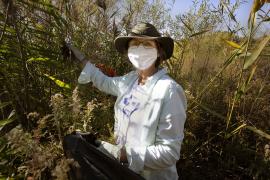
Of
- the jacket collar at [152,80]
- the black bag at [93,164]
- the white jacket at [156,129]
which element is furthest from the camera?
the jacket collar at [152,80]

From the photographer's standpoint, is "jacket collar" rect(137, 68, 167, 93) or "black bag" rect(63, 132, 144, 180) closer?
"black bag" rect(63, 132, 144, 180)

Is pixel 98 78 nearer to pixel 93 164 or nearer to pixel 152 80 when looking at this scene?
pixel 152 80

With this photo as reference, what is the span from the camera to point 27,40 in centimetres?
276

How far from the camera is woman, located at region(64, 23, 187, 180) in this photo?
2.09 metres

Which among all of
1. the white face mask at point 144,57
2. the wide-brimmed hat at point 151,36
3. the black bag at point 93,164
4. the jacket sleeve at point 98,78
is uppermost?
the wide-brimmed hat at point 151,36

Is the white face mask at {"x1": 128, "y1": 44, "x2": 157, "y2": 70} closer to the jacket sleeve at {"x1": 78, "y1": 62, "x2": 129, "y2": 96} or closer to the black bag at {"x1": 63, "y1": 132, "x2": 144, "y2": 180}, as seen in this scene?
the jacket sleeve at {"x1": 78, "y1": 62, "x2": 129, "y2": 96}

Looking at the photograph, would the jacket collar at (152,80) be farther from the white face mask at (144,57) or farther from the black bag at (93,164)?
the black bag at (93,164)

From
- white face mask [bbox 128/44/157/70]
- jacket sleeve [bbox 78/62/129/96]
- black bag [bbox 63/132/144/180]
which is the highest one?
white face mask [bbox 128/44/157/70]

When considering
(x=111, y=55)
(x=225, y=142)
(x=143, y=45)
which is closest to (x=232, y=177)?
(x=225, y=142)

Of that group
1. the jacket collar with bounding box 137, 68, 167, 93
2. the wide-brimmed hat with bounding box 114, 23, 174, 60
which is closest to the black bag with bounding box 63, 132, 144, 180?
the jacket collar with bounding box 137, 68, 167, 93

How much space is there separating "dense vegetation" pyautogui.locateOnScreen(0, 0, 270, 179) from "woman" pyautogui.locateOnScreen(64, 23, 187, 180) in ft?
0.69

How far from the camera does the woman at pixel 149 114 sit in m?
2.09

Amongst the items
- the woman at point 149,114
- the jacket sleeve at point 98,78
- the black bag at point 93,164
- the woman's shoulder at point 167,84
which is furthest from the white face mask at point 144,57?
the black bag at point 93,164

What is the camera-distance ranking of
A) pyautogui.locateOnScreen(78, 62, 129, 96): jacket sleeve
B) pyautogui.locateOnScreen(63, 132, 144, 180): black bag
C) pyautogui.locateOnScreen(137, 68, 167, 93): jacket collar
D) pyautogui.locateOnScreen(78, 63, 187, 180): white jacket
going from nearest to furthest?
pyautogui.locateOnScreen(63, 132, 144, 180): black bag → pyautogui.locateOnScreen(78, 63, 187, 180): white jacket → pyautogui.locateOnScreen(137, 68, 167, 93): jacket collar → pyautogui.locateOnScreen(78, 62, 129, 96): jacket sleeve
